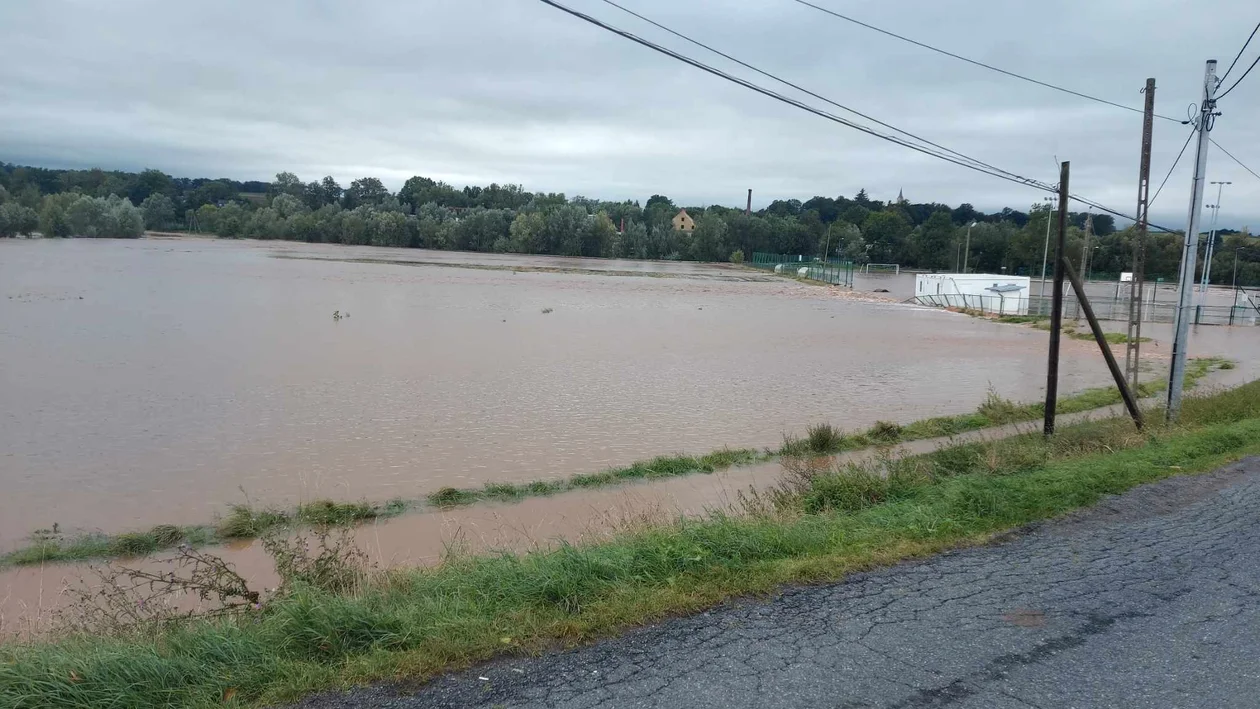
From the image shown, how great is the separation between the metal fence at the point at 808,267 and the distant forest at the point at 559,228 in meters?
4.39

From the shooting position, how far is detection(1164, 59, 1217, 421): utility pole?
14477mm

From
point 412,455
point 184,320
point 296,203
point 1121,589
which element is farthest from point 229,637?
point 296,203

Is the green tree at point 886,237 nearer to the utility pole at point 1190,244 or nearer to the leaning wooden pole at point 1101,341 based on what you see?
the utility pole at point 1190,244

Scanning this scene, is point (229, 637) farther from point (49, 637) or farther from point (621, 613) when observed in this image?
point (621, 613)

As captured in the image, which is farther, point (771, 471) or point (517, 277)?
point (517, 277)

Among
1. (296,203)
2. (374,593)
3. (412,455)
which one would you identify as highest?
(296,203)

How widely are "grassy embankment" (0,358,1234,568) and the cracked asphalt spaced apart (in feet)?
23.5

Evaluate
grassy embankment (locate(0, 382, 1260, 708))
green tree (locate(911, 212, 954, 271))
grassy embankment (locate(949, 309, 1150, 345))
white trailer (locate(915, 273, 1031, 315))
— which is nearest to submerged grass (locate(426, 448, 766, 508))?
grassy embankment (locate(0, 382, 1260, 708))

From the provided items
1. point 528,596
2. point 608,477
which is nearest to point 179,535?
point 608,477

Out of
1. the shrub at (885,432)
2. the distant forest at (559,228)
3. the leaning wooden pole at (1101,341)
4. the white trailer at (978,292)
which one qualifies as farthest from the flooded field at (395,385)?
the distant forest at (559,228)

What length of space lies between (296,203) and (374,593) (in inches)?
6042

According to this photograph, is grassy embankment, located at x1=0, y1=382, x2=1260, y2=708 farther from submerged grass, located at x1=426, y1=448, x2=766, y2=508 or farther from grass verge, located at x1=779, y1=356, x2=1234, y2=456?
grass verge, located at x1=779, y1=356, x2=1234, y2=456

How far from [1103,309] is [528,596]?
2766 inches

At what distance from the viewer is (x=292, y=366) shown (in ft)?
77.6
